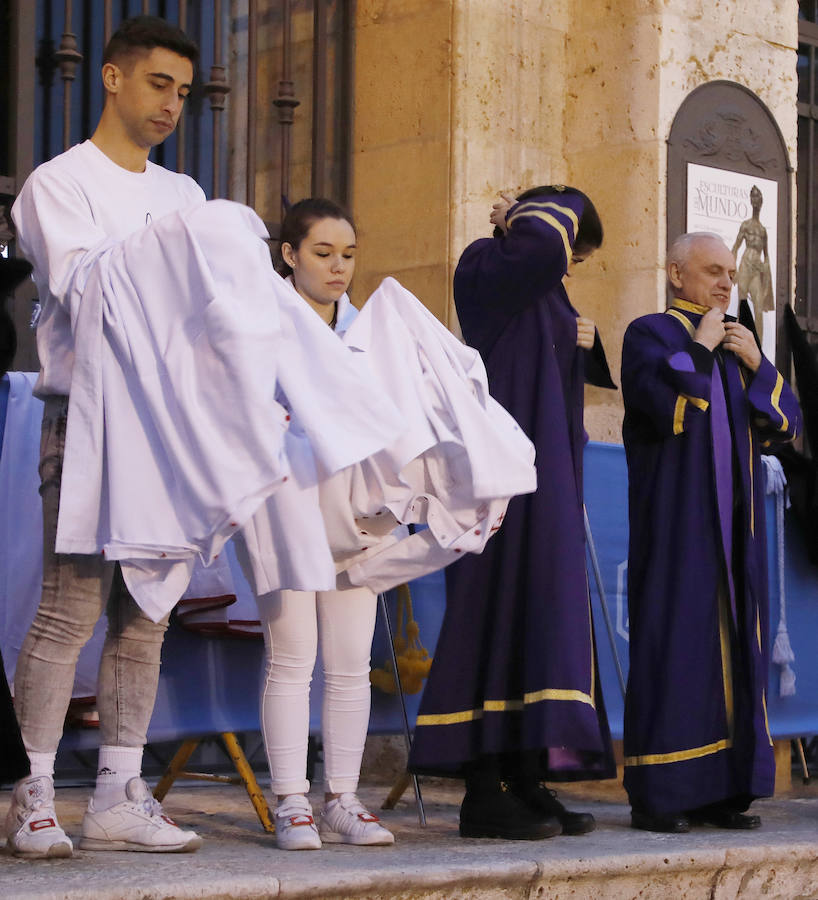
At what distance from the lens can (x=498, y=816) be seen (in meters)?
4.64

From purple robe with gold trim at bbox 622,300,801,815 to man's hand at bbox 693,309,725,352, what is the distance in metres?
0.03

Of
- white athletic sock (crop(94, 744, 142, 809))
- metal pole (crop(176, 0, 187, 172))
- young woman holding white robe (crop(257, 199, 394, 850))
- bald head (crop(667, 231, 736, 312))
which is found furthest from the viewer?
metal pole (crop(176, 0, 187, 172))

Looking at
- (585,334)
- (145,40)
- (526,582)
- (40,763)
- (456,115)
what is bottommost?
(40,763)

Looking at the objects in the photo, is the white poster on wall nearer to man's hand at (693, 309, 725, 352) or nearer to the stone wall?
the stone wall

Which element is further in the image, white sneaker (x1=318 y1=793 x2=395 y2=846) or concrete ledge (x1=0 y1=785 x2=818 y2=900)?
white sneaker (x1=318 y1=793 x2=395 y2=846)

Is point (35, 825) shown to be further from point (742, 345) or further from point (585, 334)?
point (742, 345)

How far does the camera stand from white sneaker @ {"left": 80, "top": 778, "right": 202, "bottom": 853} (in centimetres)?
392

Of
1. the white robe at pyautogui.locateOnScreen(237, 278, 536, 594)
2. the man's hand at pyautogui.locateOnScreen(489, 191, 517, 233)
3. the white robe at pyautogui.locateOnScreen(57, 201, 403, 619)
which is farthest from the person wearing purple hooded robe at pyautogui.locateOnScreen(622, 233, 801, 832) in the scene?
the white robe at pyautogui.locateOnScreen(57, 201, 403, 619)

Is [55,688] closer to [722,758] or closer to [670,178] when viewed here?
[722,758]

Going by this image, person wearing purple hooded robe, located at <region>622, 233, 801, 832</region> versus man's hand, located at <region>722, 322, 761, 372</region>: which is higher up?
man's hand, located at <region>722, 322, 761, 372</region>

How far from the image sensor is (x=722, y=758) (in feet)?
16.9

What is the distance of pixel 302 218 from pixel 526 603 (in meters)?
1.20

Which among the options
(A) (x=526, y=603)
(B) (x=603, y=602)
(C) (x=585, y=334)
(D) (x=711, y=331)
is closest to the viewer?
(A) (x=526, y=603)

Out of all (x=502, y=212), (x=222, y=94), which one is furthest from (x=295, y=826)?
(x=222, y=94)
